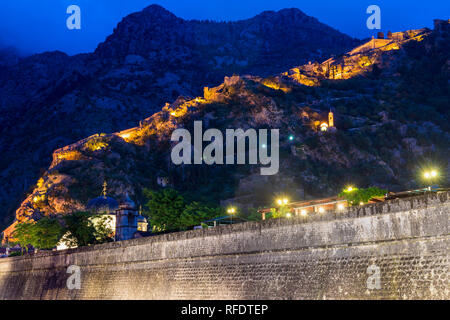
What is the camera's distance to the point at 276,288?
2575 cm

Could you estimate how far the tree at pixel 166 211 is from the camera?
64.1 m

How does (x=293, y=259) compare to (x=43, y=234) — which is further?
(x=43, y=234)

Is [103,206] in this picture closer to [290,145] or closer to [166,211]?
[166,211]

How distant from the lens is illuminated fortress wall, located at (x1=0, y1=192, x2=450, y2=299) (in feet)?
66.2

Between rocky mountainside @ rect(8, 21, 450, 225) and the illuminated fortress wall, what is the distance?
6913 centimetres

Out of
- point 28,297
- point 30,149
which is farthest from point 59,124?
point 28,297

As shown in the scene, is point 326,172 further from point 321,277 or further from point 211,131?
point 321,277

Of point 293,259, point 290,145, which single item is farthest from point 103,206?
point 290,145

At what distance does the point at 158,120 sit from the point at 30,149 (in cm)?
7142

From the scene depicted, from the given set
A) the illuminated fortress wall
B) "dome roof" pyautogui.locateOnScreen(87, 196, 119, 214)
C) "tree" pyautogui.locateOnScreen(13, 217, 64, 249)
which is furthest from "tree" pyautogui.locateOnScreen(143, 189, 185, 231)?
the illuminated fortress wall

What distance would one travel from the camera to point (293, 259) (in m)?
25.4

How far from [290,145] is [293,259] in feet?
323

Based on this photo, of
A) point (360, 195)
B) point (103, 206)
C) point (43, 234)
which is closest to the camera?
point (43, 234)

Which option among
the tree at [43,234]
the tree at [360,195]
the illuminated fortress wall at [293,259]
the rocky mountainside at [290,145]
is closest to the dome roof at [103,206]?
the tree at [43,234]
